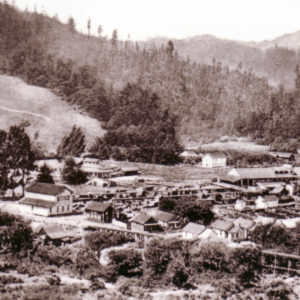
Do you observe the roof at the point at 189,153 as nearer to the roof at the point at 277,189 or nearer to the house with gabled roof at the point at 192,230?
the roof at the point at 277,189

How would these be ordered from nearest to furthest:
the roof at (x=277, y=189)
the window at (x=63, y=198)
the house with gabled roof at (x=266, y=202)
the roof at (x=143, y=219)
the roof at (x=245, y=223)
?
the roof at (x=245, y=223) → the roof at (x=143, y=219) → the window at (x=63, y=198) → the house with gabled roof at (x=266, y=202) → the roof at (x=277, y=189)

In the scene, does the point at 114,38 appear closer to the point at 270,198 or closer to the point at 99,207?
the point at 270,198

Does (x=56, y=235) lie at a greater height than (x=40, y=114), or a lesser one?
lesser

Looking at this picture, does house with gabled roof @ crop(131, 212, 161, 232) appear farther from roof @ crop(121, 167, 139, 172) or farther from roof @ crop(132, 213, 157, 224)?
roof @ crop(121, 167, 139, 172)

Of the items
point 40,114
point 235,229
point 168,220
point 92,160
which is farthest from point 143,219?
point 40,114

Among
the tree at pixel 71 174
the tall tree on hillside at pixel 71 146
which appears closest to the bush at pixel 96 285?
the tree at pixel 71 174

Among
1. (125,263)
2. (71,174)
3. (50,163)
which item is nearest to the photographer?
(125,263)

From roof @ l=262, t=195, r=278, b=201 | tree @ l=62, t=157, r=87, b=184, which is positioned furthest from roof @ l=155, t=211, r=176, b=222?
tree @ l=62, t=157, r=87, b=184

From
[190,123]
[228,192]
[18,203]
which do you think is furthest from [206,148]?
[18,203]
